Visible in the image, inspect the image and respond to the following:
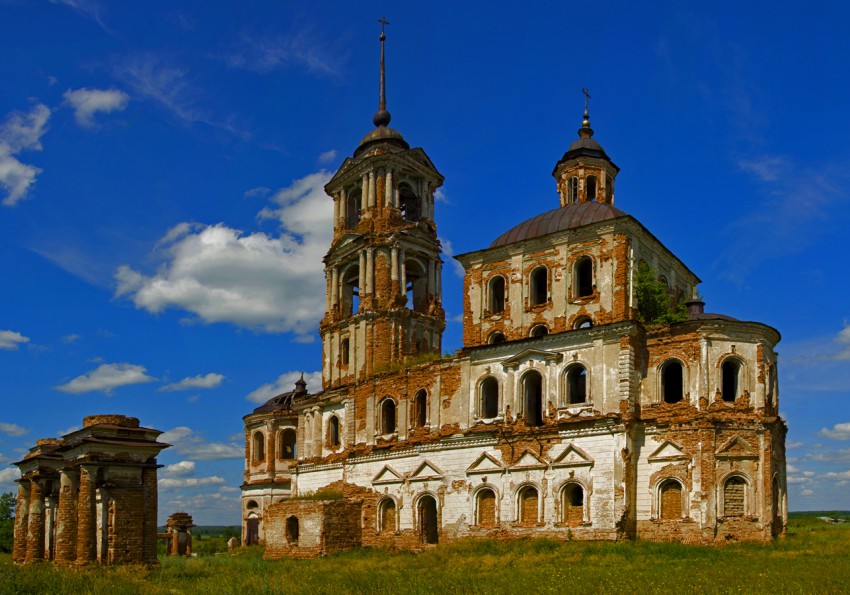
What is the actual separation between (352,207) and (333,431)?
11953 mm

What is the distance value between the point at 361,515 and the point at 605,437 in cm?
1249

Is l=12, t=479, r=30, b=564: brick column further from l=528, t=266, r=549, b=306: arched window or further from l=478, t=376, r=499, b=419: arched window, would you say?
l=528, t=266, r=549, b=306: arched window

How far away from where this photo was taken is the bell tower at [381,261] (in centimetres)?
4181

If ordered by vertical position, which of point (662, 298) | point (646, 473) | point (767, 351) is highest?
point (662, 298)

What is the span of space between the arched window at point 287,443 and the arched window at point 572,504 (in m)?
24.2

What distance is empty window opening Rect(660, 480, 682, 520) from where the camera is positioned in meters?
28.6

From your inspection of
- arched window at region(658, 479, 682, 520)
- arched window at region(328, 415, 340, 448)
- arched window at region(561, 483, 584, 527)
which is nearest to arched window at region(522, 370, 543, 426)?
arched window at region(561, 483, 584, 527)

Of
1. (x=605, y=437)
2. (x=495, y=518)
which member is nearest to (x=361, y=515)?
(x=495, y=518)

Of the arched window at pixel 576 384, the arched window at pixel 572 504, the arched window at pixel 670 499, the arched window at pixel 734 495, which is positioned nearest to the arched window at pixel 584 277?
the arched window at pixel 576 384

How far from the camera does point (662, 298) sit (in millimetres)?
32906

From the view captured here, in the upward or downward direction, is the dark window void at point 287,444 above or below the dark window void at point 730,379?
below

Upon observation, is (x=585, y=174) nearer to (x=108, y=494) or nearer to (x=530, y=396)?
(x=530, y=396)

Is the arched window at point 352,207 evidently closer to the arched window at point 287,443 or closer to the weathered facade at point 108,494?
the arched window at point 287,443

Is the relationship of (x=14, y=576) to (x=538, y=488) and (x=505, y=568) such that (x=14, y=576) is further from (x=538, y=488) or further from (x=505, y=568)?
(x=538, y=488)
